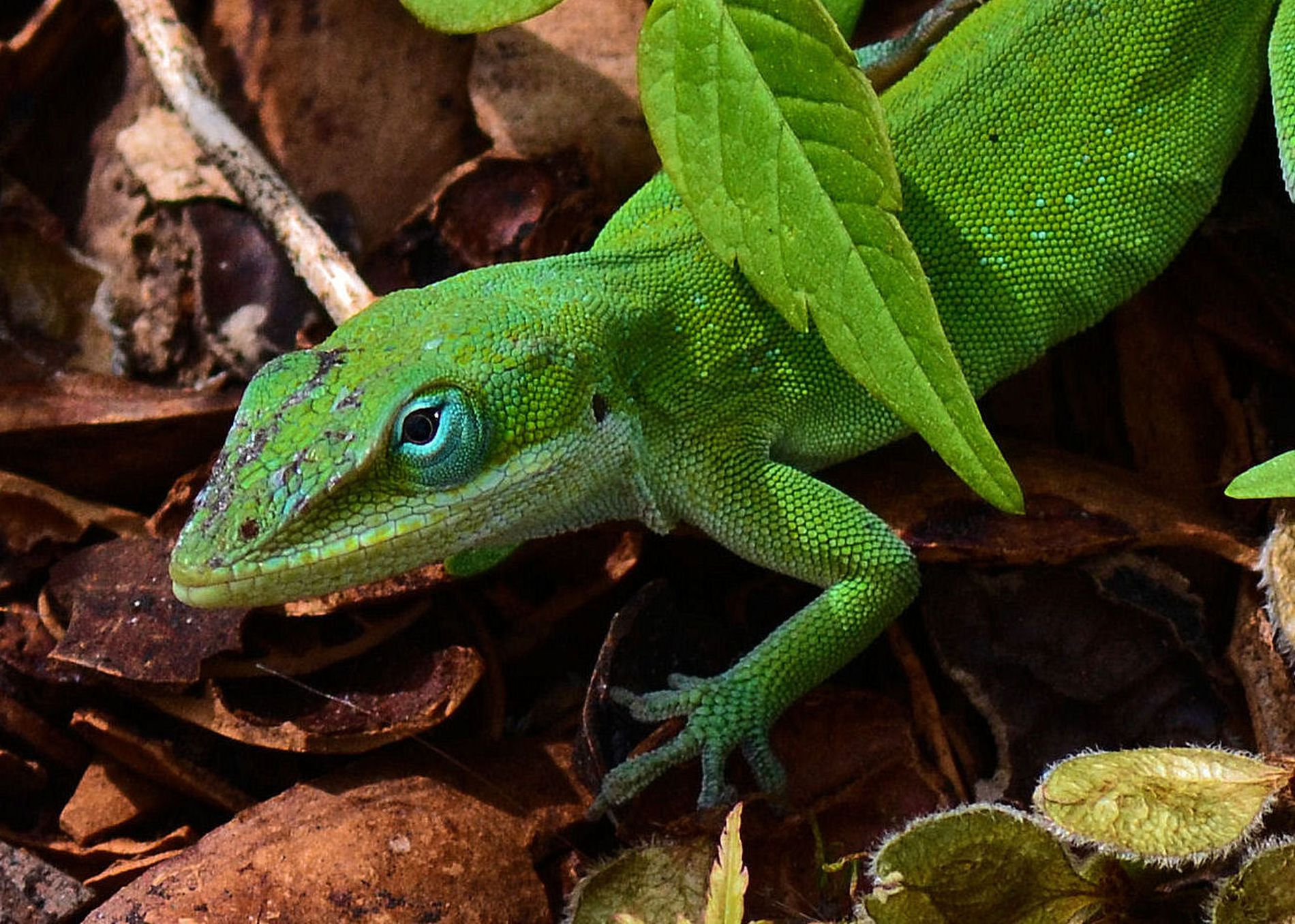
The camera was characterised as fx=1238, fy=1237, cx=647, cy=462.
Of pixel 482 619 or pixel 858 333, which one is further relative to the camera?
pixel 482 619

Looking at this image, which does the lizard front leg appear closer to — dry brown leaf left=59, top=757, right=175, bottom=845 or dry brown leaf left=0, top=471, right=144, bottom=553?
dry brown leaf left=59, top=757, right=175, bottom=845

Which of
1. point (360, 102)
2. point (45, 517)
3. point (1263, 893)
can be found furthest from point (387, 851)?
point (360, 102)

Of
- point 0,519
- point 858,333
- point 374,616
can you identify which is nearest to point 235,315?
point 0,519

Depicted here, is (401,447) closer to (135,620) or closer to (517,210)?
(135,620)

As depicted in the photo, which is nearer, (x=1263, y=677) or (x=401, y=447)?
(x=401, y=447)

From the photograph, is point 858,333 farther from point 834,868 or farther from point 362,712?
point 362,712

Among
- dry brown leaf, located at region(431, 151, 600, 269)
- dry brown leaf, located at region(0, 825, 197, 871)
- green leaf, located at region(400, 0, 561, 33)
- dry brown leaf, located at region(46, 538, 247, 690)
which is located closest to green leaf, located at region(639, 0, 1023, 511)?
green leaf, located at region(400, 0, 561, 33)
